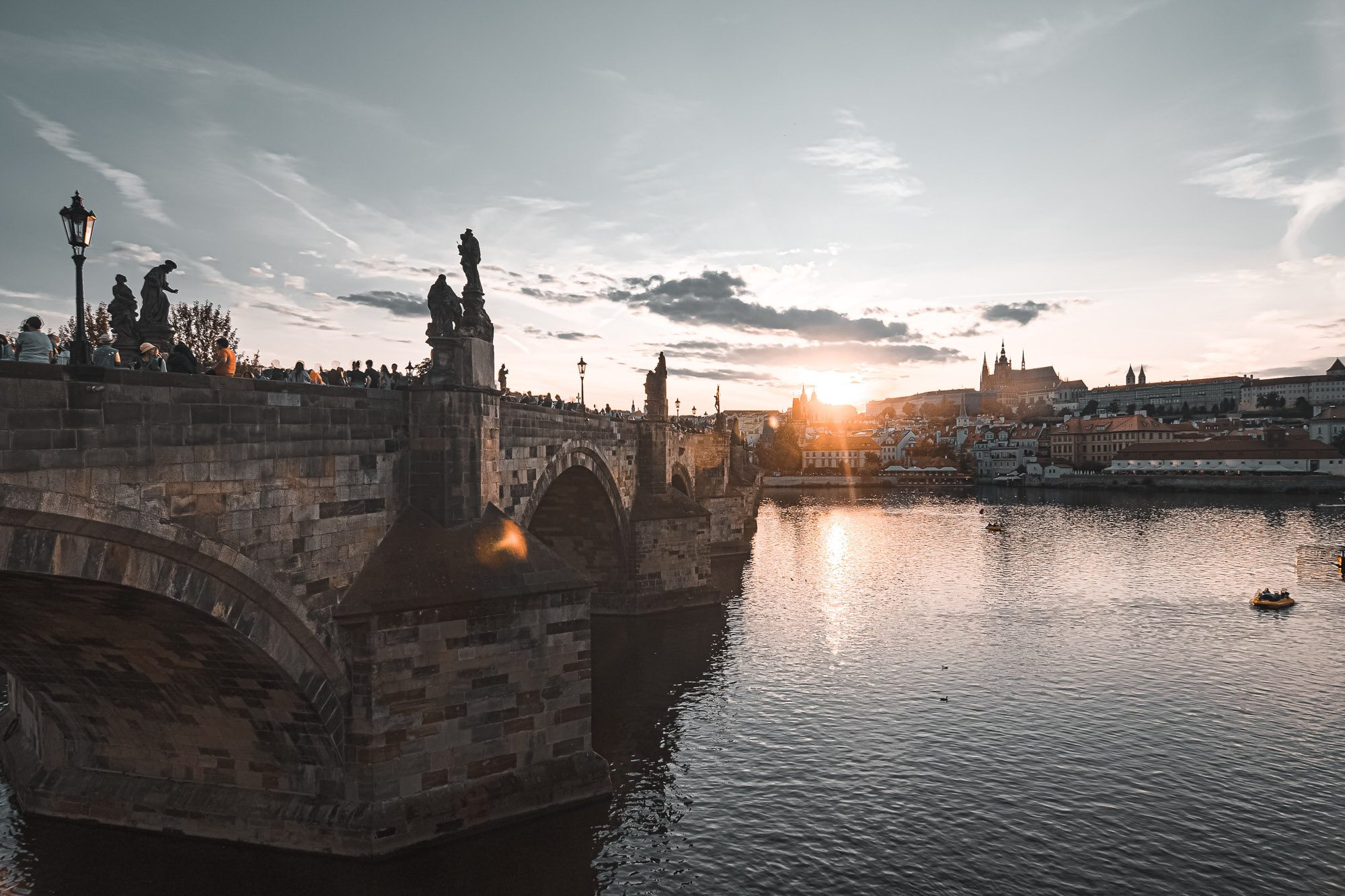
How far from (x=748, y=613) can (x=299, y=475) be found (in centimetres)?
2624

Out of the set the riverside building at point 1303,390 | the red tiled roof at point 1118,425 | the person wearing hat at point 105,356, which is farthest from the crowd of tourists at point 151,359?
the riverside building at point 1303,390

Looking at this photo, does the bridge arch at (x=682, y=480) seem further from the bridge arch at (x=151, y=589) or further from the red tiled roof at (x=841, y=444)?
the red tiled roof at (x=841, y=444)

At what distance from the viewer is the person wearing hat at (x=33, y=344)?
1048 centimetres

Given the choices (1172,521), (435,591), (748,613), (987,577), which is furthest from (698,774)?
(1172,521)

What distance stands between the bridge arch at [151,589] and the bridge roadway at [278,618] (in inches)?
1.3

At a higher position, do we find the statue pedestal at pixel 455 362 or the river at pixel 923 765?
the statue pedestal at pixel 455 362

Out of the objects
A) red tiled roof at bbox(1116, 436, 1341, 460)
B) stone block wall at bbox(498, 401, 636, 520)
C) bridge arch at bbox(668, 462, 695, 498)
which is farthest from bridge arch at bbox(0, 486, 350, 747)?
red tiled roof at bbox(1116, 436, 1341, 460)

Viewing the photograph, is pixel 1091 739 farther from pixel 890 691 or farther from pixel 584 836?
pixel 584 836

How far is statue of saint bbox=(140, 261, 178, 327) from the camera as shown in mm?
13914

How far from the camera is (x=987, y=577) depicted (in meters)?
46.6

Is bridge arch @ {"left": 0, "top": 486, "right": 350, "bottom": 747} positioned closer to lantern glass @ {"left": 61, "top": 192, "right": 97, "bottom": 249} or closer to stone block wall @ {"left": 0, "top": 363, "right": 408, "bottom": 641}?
stone block wall @ {"left": 0, "top": 363, "right": 408, "bottom": 641}

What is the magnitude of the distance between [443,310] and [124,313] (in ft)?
18.1

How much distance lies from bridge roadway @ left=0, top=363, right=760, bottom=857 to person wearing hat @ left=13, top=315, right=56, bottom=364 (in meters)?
0.88

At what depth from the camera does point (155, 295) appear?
46.4 feet
